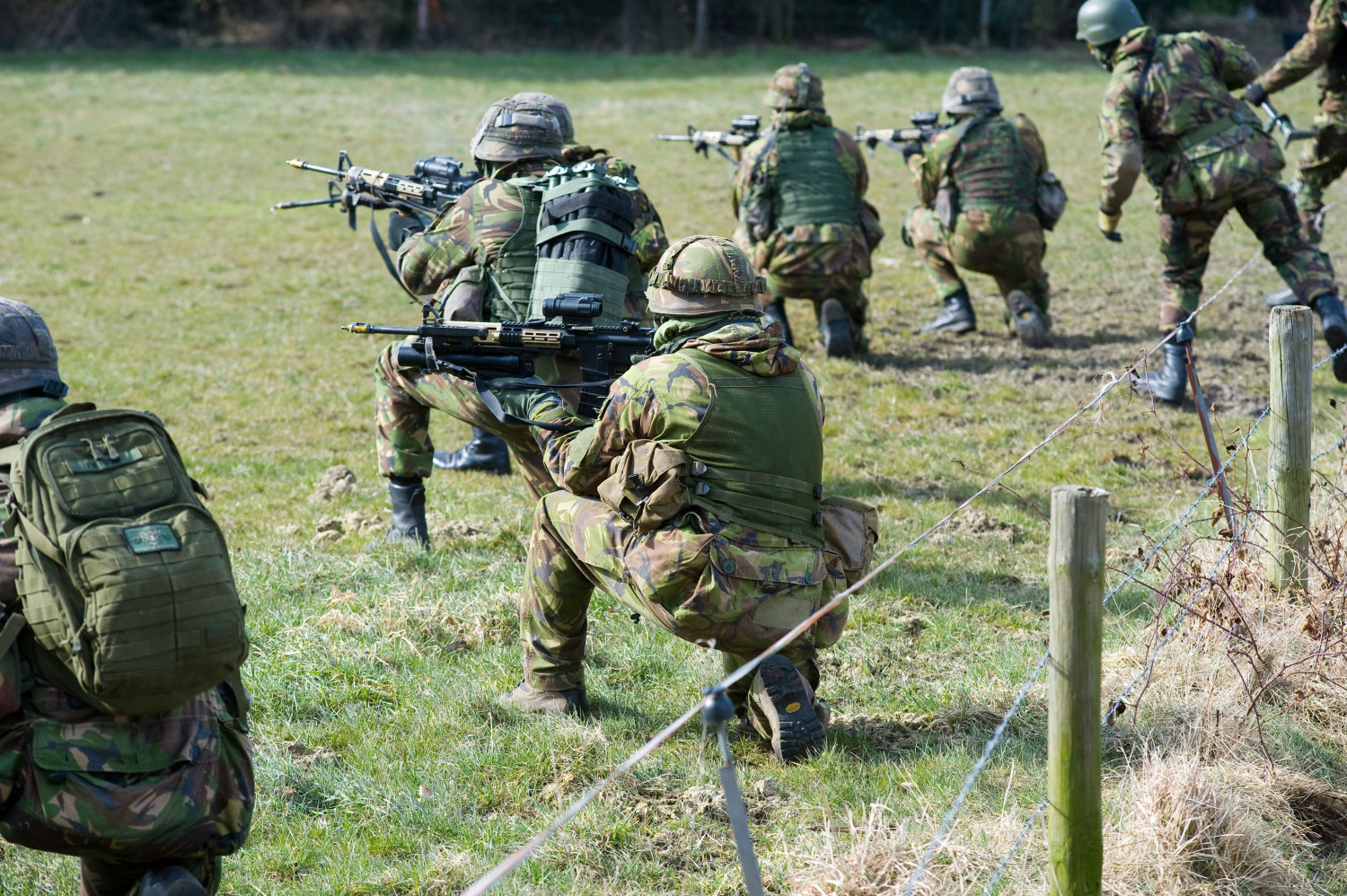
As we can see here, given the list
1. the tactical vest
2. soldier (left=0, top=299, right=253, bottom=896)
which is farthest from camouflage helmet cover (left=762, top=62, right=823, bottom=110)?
soldier (left=0, top=299, right=253, bottom=896)

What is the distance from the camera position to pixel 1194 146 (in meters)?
8.25

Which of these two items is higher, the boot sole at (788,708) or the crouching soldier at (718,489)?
the crouching soldier at (718,489)

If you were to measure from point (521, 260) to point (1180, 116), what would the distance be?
487 cm

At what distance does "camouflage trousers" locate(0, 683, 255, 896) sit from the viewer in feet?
9.69

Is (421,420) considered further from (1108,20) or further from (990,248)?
(990,248)

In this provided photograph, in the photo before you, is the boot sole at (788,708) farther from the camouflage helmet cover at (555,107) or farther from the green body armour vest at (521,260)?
the camouflage helmet cover at (555,107)

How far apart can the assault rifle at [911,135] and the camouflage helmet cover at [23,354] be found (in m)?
8.42

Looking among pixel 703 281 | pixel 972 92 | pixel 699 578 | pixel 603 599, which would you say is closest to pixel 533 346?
pixel 603 599

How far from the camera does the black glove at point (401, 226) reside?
786 cm

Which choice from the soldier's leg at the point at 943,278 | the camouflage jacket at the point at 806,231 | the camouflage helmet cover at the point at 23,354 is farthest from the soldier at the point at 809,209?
Answer: the camouflage helmet cover at the point at 23,354

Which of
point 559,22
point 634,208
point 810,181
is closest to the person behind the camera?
point 634,208

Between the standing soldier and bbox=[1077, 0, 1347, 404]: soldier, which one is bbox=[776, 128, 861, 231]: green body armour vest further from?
bbox=[1077, 0, 1347, 404]: soldier

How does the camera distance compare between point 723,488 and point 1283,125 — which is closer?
point 723,488

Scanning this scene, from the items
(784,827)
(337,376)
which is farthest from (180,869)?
(337,376)
